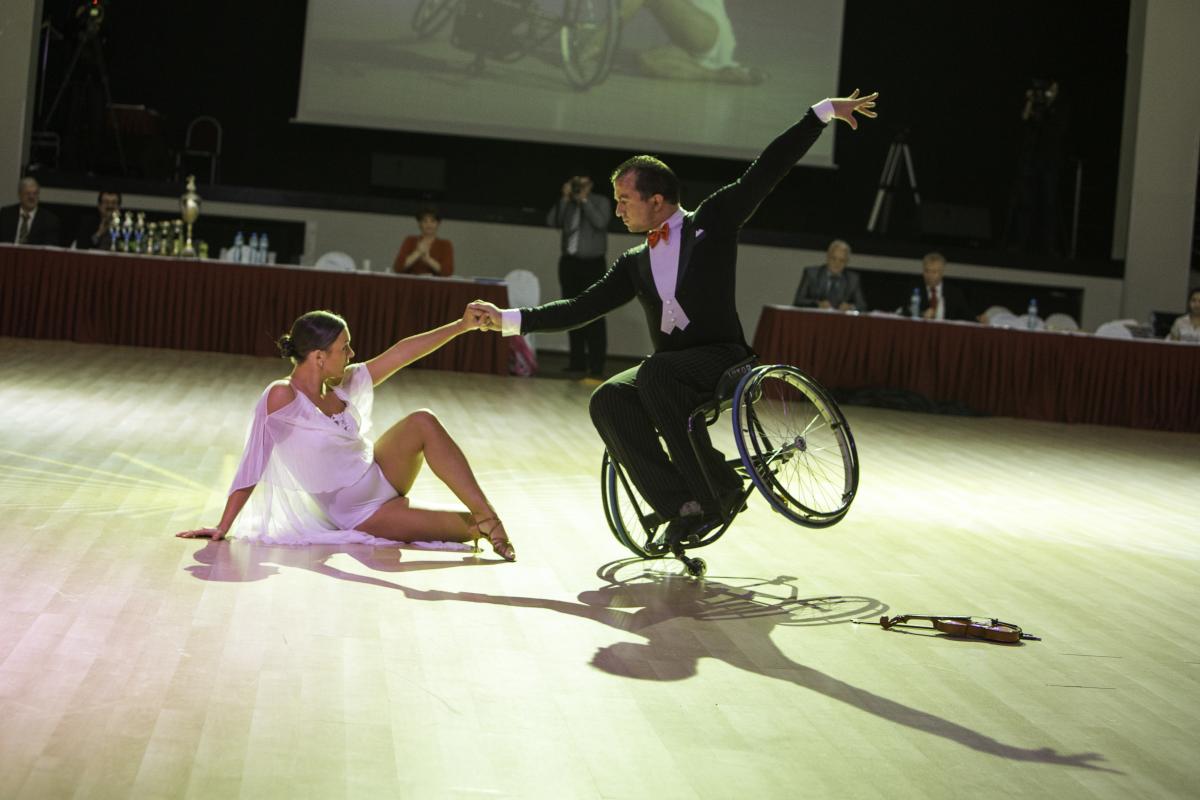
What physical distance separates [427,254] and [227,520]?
21.3 ft

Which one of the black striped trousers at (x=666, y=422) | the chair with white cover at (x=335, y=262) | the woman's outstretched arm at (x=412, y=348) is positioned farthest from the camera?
the chair with white cover at (x=335, y=262)

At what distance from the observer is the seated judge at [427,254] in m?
10.4

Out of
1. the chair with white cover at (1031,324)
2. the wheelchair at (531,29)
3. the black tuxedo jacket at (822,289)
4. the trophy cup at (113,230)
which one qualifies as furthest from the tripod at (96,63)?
the chair with white cover at (1031,324)

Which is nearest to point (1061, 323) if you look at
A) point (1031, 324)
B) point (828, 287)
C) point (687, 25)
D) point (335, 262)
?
point (1031, 324)

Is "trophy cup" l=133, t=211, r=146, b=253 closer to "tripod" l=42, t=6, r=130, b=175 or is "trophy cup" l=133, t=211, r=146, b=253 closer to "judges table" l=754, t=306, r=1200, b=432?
"tripod" l=42, t=6, r=130, b=175

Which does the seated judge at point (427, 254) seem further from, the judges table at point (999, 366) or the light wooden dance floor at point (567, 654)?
the light wooden dance floor at point (567, 654)

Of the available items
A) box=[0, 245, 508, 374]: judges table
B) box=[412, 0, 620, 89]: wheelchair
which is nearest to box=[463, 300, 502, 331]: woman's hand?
box=[0, 245, 508, 374]: judges table

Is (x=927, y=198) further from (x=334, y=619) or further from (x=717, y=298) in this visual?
(x=334, y=619)

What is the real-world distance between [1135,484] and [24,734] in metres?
5.88

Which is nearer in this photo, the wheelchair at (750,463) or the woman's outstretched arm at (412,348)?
the wheelchair at (750,463)

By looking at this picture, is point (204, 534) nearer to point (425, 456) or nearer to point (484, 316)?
point (425, 456)

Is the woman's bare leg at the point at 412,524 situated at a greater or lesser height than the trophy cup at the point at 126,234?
lesser

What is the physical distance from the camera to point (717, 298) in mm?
4137

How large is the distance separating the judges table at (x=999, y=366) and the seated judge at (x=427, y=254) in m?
2.42
